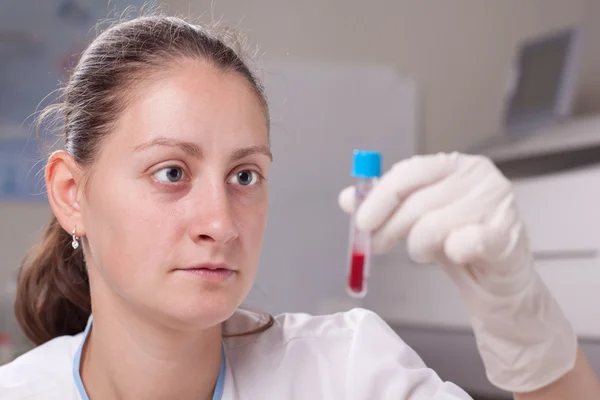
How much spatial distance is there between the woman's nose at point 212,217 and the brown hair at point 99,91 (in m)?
0.21

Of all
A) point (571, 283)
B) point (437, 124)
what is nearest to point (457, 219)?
point (571, 283)

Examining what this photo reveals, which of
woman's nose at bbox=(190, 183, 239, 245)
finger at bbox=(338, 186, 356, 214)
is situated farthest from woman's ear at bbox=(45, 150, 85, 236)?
finger at bbox=(338, 186, 356, 214)

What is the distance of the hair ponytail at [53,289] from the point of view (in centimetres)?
135

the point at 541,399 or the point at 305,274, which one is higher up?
the point at 541,399

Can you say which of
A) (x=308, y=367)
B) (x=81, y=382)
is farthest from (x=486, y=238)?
(x=81, y=382)

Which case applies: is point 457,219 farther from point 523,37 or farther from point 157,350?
point 523,37

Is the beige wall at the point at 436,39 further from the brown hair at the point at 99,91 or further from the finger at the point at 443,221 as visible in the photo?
the finger at the point at 443,221

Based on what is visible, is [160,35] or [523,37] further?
[523,37]

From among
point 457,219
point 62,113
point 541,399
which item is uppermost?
point 62,113

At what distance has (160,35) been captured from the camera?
1.19 meters

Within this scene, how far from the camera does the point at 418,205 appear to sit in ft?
2.78

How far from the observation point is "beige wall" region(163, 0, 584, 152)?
10.9ft

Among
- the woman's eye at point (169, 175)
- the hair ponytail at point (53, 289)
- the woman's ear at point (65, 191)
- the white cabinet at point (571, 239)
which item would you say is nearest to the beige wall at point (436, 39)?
the white cabinet at point (571, 239)

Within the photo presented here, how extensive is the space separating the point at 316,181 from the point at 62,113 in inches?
82.8
